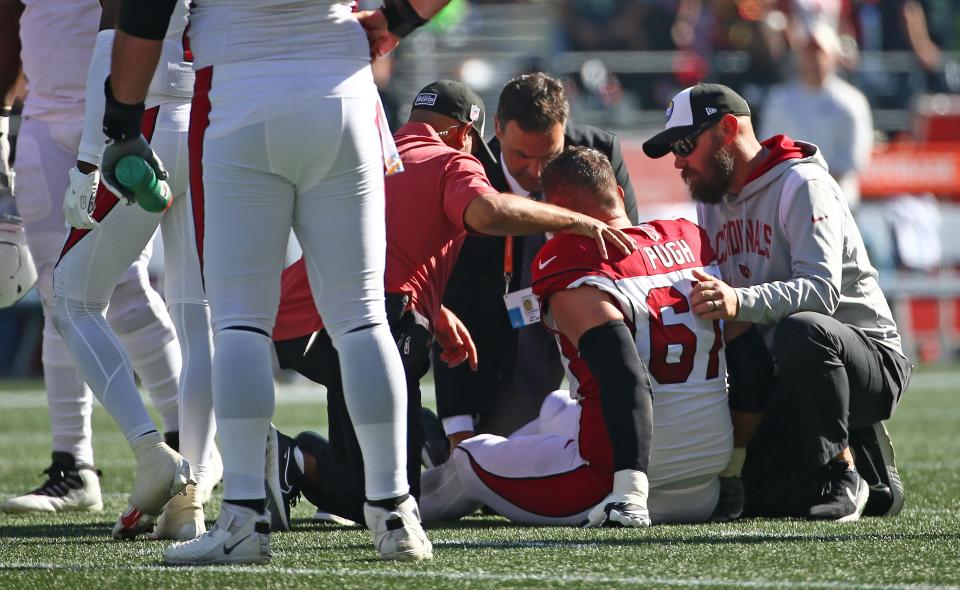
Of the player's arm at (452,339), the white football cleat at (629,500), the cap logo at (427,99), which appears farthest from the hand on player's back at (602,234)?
the cap logo at (427,99)

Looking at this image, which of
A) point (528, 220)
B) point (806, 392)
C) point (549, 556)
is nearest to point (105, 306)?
point (528, 220)

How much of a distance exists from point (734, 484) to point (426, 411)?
1.29 m

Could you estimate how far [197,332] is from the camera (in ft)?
13.5

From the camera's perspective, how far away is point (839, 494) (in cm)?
439

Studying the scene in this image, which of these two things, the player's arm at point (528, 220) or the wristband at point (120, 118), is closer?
the wristband at point (120, 118)

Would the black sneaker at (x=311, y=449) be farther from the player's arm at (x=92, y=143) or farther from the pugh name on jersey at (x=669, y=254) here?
the pugh name on jersey at (x=669, y=254)

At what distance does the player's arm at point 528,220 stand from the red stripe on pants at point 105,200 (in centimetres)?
88

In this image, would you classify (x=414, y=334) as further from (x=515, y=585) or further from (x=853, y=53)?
(x=853, y=53)

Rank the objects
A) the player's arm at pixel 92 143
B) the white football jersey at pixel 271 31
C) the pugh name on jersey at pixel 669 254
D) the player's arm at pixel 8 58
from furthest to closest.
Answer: the player's arm at pixel 8 58, the pugh name on jersey at pixel 669 254, the player's arm at pixel 92 143, the white football jersey at pixel 271 31

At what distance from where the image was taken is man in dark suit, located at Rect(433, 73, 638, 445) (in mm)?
5238

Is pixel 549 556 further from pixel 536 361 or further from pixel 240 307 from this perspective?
pixel 536 361

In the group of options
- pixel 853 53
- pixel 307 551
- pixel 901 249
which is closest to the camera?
pixel 307 551

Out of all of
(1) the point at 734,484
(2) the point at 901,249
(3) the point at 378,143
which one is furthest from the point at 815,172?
(2) the point at 901,249

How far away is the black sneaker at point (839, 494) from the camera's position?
4.35 m
